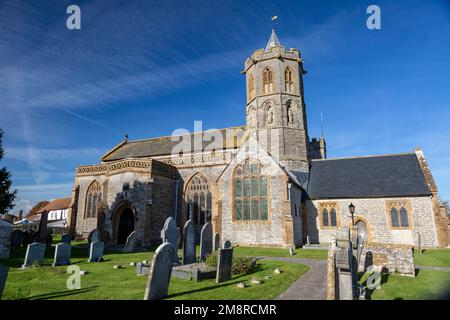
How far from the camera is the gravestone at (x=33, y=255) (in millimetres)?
11914

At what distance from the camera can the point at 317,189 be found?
2484 cm

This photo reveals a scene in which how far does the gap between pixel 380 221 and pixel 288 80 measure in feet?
56.3

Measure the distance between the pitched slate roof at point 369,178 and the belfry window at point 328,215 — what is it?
84 cm

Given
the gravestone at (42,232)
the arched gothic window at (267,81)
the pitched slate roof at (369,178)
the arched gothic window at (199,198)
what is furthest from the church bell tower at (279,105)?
the gravestone at (42,232)

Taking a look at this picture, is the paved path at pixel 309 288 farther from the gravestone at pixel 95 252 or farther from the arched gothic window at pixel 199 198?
the arched gothic window at pixel 199 198

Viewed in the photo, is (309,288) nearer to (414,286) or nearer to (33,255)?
(414,286)

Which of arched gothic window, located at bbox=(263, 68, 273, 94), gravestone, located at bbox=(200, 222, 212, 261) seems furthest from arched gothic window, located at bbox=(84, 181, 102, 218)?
arched gothic window, located at bbox=(263, 68, 273, 94)

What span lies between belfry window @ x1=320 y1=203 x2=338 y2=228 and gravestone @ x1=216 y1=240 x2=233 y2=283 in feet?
53.0

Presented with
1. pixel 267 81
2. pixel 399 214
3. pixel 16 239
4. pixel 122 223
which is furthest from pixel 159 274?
pixel 267 81

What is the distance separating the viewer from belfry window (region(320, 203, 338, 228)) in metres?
23.3

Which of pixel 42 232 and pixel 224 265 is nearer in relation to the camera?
pixel 224 265

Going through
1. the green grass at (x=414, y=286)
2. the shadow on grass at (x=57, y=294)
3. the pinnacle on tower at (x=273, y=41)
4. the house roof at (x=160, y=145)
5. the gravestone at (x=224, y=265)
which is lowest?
the green grass at (x=414, y=286)

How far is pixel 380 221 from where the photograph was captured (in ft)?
71.8
